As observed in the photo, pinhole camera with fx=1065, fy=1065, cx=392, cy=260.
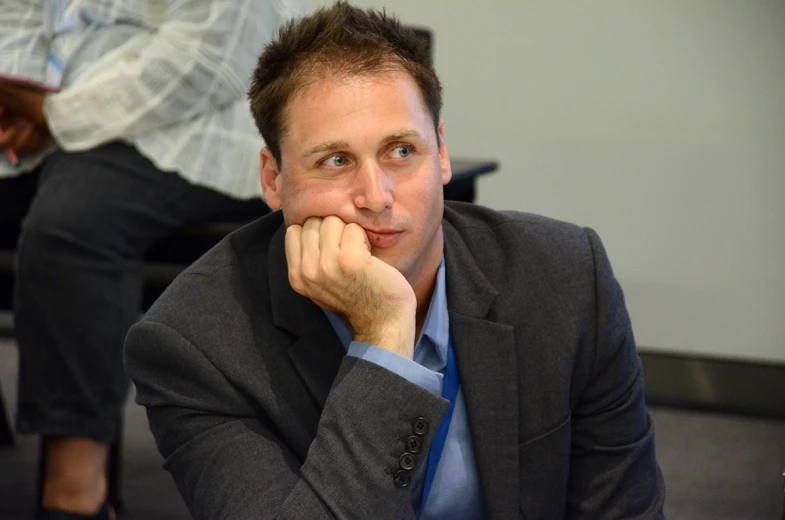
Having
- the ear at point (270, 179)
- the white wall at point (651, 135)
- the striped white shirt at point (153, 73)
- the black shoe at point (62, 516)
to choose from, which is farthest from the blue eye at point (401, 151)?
the white wall at point (651, 135)

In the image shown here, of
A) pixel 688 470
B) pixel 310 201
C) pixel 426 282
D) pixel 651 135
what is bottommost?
pixel 688 470

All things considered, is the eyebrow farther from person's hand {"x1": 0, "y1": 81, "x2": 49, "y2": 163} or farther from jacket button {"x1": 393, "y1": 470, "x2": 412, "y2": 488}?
person's hand {"x1": 0, "y1": 81, "x2": 49, "y2": 163}

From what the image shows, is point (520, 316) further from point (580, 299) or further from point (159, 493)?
point (159, 493)

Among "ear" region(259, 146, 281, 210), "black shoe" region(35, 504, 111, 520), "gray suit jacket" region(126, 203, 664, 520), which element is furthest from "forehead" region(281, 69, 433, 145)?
"black shoe" region(35, 504, 111, 520)

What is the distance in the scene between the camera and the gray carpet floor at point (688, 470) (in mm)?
2625

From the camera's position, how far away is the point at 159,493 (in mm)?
2738

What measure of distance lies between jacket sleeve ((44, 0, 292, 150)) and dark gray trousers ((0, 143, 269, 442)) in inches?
3.0

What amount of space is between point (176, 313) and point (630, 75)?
→ 2.33 metres

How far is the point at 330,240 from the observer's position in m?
1.39

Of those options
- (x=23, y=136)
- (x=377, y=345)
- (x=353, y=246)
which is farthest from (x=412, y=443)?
(x=23, y=136)

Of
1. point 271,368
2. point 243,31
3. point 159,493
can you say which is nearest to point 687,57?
point 243,31

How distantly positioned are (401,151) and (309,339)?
0.28m

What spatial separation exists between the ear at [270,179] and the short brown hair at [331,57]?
0.12ft

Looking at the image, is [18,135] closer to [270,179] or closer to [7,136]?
[7,136]
